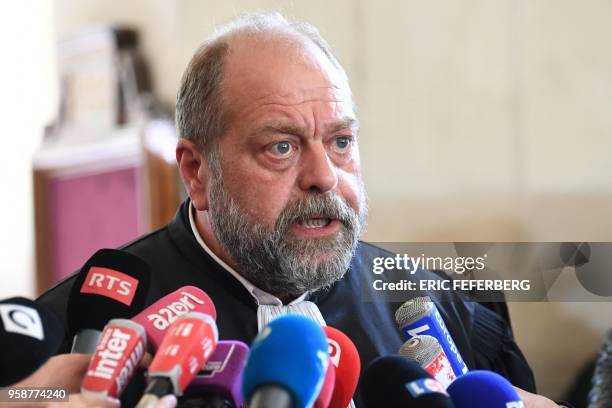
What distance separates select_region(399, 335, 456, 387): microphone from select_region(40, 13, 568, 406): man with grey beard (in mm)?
344

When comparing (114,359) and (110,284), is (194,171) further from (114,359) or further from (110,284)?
(114,359)

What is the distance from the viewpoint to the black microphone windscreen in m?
1.33

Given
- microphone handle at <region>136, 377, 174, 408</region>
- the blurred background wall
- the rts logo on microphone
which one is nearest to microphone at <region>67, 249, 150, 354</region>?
the rts logo on microphone

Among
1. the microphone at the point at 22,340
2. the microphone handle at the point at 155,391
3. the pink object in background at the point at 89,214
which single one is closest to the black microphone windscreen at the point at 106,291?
the microphone at the point at 22,340

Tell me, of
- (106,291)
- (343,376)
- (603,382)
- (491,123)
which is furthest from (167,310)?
(491,123)

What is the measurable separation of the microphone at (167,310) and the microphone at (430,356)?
342 mm

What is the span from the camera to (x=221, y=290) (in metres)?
1.92

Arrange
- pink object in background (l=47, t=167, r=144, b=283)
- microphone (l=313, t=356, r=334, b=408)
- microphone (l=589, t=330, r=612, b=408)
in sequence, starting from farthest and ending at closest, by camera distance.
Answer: pink object in background (l=47, t=167, r=144, b=283), microphone (l=589, t=330, r=612, b=408), microphone (l=313, t=356, r=334, b=408)

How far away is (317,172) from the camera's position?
1.73 metres

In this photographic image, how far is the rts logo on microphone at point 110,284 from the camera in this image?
136 cm

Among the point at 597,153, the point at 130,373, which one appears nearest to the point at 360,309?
the point at 130,373

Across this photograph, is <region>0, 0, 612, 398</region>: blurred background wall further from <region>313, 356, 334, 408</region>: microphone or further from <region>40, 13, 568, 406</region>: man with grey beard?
<region>313, 356, 334, 408</region>: microphone

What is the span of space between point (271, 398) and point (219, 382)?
19 cm

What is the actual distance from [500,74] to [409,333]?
1.96m
